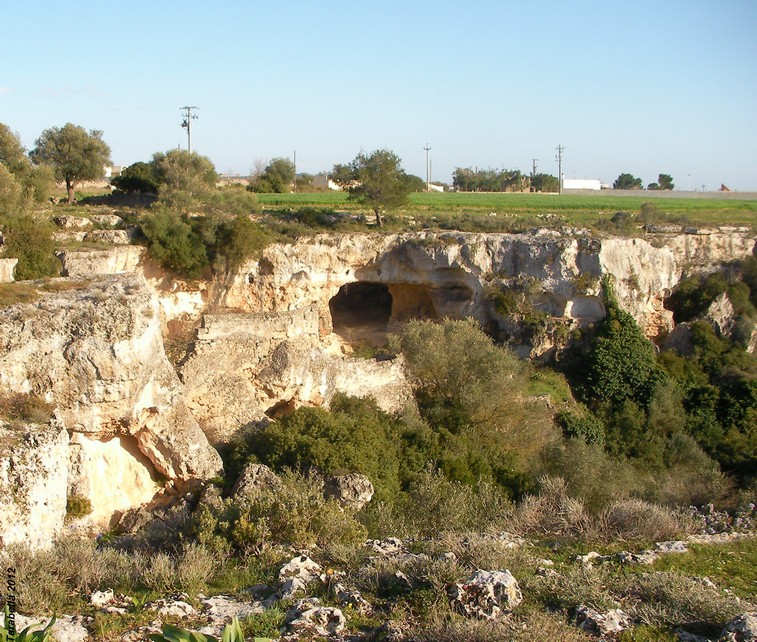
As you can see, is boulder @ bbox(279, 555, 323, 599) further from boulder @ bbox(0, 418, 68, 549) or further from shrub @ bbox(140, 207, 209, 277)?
shrub @ bbox(140, 207, 209, 277)

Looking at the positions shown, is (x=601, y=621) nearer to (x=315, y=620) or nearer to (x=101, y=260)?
(x=315, y=620)

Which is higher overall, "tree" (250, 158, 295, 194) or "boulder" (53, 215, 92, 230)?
"tree" (250, 158, 295, 194)

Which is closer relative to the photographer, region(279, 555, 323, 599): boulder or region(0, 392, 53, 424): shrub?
region(279, 555, 323, 599): boulder

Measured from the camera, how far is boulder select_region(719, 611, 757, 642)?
676 centimetres

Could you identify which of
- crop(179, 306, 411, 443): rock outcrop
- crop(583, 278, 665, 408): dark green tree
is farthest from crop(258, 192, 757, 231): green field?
crop(179, 306, 411, 443): rock outcrop

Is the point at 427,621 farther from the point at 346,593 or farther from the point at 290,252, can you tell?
the point at 290,252

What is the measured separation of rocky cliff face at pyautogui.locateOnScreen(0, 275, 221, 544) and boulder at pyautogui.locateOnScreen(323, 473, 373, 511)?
7.67 feet

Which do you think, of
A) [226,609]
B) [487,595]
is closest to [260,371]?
[226,609]

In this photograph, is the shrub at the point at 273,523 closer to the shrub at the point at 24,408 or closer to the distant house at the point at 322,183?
the shrub at the point at 24,408

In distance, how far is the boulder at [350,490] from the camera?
13500 mm

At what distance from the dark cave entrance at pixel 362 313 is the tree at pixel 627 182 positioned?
213 ft

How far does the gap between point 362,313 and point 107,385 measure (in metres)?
21.9

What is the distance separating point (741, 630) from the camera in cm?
685

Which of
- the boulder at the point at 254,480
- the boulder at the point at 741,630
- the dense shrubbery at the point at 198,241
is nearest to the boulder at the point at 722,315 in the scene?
the dense shrubbery at the point at 198,241
